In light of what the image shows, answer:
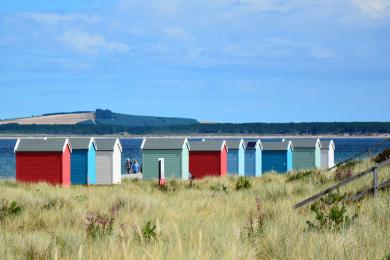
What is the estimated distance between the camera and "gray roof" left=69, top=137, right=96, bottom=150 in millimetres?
36031

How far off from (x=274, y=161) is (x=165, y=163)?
342 inches

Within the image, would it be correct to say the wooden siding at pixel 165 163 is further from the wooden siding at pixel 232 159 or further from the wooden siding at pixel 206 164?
the wooden siding at pixel 232 159

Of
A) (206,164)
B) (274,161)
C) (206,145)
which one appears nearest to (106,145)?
(206,164)

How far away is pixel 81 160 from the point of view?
36.2 m

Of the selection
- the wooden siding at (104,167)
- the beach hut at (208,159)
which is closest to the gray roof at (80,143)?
the wooden siding at (104,167)

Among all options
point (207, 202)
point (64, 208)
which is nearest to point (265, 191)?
point (207, 202)

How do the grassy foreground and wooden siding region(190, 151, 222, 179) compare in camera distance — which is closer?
the grassy foreground

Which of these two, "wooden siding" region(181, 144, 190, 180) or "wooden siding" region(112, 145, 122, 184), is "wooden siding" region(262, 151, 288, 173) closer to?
"wooden siding" region(181, 144, 190, 180)

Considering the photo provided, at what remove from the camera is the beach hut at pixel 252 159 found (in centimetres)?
4444

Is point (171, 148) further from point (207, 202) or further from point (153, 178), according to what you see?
point (207, 202)

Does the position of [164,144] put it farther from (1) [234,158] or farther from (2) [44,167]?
(2) [44,167]

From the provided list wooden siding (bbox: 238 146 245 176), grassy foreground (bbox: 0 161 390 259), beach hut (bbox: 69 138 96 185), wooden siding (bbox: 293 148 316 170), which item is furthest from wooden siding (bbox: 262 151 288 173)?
grassy foreground (bbox: 0 161 390 259)

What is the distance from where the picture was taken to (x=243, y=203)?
17.4 meters

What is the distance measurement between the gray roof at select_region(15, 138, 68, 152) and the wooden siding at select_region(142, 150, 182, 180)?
22.7 ft
